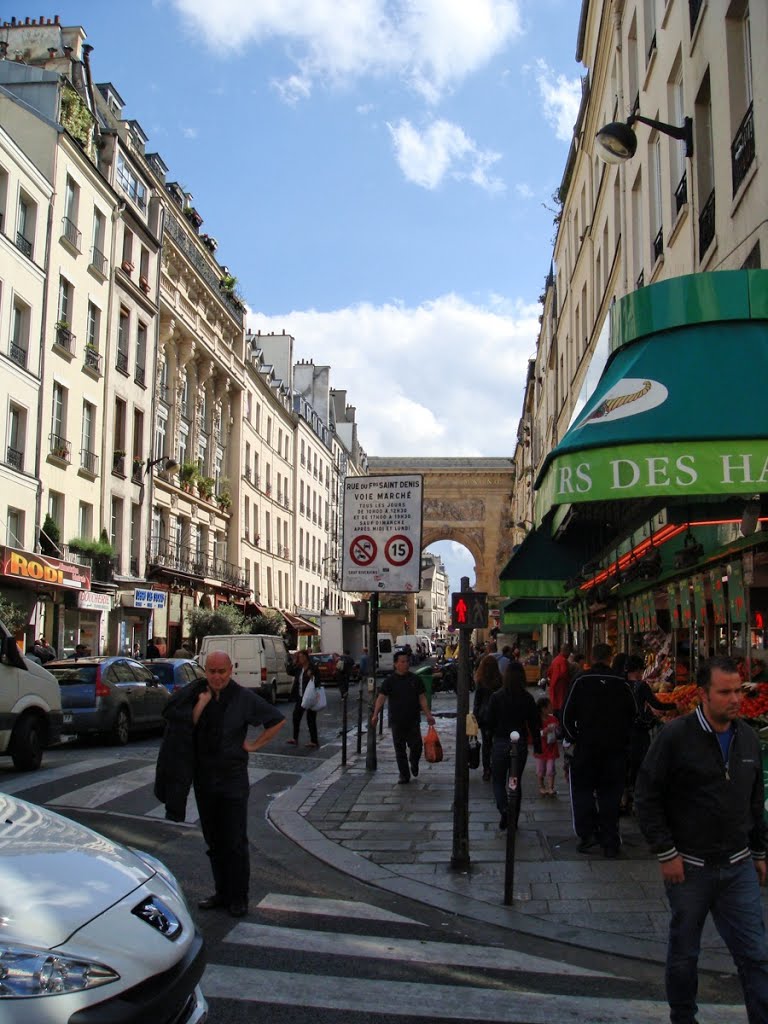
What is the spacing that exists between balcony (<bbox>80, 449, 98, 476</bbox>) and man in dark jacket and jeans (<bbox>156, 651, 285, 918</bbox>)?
24.2m

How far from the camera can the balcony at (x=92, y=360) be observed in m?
29.8

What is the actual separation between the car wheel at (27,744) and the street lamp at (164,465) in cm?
2285

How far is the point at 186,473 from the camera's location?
39469mm

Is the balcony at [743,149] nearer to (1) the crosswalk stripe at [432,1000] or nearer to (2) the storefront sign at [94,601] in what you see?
(1) the crosswalk stripe at [432,1000]

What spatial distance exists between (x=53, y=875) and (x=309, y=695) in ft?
44.1

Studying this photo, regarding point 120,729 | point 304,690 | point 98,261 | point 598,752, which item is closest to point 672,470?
point 598,752

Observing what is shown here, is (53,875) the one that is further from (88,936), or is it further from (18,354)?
(18,354)

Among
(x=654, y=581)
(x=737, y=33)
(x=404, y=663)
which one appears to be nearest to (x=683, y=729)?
(x=404, y=663)

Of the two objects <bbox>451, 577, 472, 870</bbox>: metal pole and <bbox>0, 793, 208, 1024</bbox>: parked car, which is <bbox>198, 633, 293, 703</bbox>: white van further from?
<bbox>0, 793, 208, 1024</bbox>: parked car

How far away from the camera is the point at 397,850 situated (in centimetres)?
830

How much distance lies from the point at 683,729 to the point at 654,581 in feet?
34.3

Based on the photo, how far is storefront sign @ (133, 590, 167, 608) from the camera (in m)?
31.7

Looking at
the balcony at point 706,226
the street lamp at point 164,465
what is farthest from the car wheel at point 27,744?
the street lamp at point 164,465

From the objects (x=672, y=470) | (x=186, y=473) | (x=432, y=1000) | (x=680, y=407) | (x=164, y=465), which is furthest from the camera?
(x=186, y=473)
